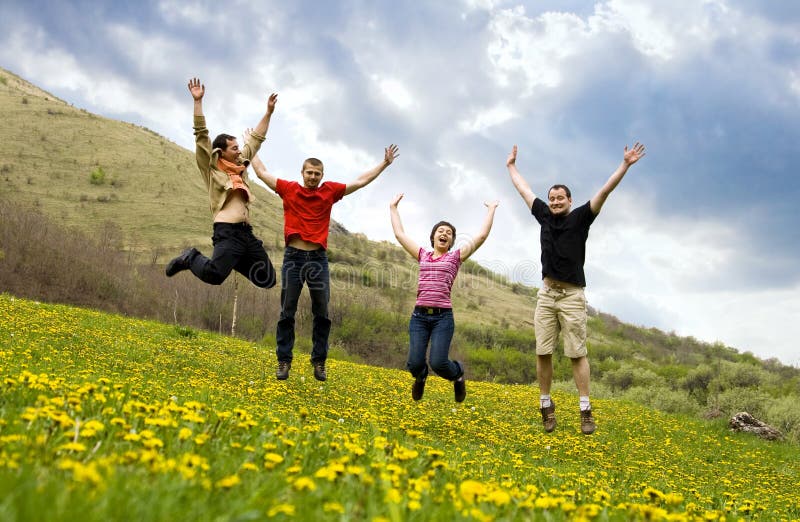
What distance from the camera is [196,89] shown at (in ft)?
26.2

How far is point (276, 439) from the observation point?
3365 mm

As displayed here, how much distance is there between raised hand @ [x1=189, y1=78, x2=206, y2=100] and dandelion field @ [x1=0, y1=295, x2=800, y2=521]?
3886 mm

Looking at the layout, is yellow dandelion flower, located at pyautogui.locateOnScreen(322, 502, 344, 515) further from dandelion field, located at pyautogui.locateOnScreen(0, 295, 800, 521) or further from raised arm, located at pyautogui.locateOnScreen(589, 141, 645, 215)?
raised arm, located at pyautogui.locateOnScreen(589, 141, 645, 215)

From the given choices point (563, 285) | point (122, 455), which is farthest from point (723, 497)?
point (122, 455)

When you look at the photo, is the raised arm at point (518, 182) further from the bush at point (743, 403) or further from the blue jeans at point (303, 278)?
the bush at point (743, 403)

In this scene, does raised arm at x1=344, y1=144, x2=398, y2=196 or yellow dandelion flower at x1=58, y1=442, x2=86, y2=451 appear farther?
raised arm at x1=344, y1=144, x2=398, y2=196

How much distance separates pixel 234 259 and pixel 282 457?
5.35 metres

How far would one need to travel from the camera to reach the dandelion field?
210cm

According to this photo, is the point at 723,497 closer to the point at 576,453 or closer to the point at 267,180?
the point at 576,453

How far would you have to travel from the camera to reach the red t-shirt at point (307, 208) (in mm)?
8023

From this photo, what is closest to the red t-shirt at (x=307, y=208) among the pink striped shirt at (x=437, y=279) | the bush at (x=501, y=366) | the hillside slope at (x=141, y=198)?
the pink striped shirt at (x=437, y=279)

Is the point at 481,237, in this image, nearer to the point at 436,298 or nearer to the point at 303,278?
the point at 436,298

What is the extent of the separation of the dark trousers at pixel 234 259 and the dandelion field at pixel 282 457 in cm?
152

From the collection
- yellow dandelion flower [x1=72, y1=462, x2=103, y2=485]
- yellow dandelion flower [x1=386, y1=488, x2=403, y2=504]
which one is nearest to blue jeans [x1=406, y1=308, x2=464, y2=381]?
yellow dandelion flower [x1=386, y1=488, x2=403, y2=504]
